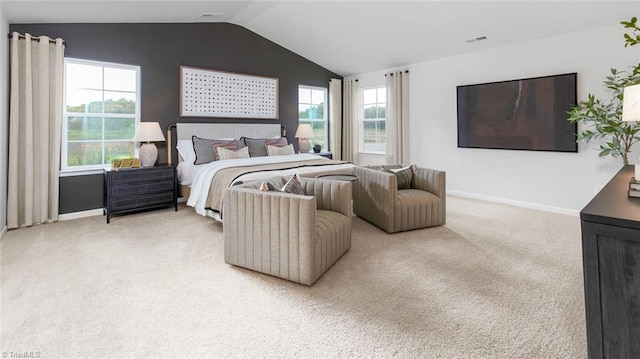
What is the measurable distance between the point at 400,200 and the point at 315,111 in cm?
406

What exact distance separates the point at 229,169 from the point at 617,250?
11.6 feet

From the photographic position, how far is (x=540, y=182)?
4.66 m

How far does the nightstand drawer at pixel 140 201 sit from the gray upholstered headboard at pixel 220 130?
0.71 meters

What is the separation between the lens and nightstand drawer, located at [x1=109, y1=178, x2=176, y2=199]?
417cm

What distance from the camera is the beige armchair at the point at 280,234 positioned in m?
2.33

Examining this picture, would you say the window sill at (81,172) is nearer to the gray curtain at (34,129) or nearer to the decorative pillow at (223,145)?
the gray curtain at (34,129)

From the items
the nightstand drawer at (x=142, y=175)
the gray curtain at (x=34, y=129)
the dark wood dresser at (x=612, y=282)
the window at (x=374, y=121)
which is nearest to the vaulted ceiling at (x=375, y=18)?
the gray curtain at (x=34, y=129)

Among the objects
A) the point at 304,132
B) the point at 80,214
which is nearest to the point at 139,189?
the point at 80,214

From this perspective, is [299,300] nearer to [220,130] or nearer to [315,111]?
[220,130]

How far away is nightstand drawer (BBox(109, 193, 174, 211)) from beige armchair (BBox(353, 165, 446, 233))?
2649 millimetres

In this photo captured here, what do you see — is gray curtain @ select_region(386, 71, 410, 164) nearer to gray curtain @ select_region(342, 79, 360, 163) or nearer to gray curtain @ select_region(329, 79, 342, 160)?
gray curtain @ select_region(342, 79, 360, 163)

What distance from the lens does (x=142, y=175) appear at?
14.3ft

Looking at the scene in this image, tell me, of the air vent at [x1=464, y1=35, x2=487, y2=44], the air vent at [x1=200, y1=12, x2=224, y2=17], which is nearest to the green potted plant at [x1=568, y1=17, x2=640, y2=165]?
the air vent at [x1=464, y1=35, x2=487, y2=44]

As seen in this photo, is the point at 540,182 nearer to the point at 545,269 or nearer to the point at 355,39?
the point at 545,269
